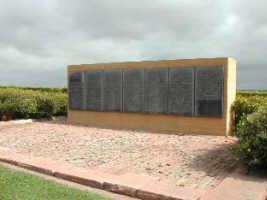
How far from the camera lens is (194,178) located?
433 centimetres

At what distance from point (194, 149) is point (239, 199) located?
2.94 meters

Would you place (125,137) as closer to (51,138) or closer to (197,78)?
(51,138)

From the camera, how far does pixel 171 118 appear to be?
8.98 meters

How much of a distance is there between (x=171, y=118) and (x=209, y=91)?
5.17ft

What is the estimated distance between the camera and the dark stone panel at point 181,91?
854 cm

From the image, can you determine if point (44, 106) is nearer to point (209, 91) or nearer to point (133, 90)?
point (133, 90)

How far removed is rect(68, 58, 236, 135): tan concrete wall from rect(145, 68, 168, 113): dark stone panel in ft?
0.68

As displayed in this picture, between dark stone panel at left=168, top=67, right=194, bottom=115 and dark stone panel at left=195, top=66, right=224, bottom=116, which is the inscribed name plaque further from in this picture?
dark stone panel at left=195, top=66, right=224, bottom=116

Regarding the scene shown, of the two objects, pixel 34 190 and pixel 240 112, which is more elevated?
pixel 240 112

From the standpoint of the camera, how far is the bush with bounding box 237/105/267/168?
436cm

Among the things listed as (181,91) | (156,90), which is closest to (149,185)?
(181,91)

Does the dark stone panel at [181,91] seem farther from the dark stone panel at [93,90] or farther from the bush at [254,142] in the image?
the bush at [254,142]

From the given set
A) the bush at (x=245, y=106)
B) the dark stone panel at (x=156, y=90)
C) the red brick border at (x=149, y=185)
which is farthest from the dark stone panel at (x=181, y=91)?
the red brick border at (x=149, y=185)

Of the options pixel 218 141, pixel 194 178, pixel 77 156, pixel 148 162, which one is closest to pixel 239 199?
pixel 194 178
